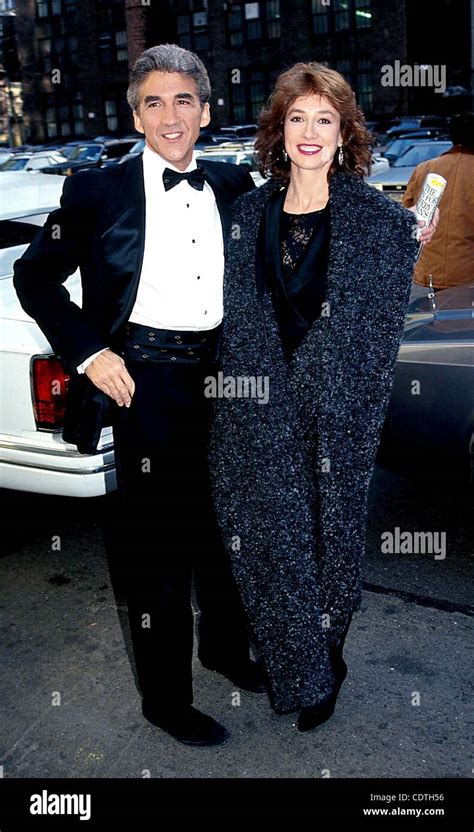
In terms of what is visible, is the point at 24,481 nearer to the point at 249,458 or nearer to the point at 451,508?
the point at 249,458

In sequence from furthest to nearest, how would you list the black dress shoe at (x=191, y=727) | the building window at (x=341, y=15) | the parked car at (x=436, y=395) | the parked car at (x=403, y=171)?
the building window at (x=341, y=15) < the parked car at (x=403, y=171) < the parked car at (x=436, y=395) < the black dress shoe at (x=191, y=727)

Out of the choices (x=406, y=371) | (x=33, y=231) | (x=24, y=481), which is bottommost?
(x=24, y=481)

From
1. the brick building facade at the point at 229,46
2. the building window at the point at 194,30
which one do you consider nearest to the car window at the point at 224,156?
the brick building facade at the point at 229,46

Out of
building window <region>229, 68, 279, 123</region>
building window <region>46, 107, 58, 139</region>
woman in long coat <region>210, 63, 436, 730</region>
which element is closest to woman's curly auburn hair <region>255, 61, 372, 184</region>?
woman in long coat <region>210, 63, 436, 730</region>

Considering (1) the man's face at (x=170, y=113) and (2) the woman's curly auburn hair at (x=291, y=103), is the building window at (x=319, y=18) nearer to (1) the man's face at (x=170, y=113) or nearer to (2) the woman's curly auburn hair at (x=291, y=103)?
(2) the woman's curly auburn hair at (x=291, y=103)

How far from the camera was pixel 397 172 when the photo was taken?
551 inches

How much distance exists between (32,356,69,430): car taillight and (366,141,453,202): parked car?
9.11 m

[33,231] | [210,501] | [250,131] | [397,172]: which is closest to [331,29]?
[250,131]

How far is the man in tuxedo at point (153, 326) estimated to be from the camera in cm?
242

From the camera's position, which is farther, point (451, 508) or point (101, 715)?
point (451, 508)

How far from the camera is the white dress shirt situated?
2.44 metres

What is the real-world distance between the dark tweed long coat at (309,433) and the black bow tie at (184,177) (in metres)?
0.15
